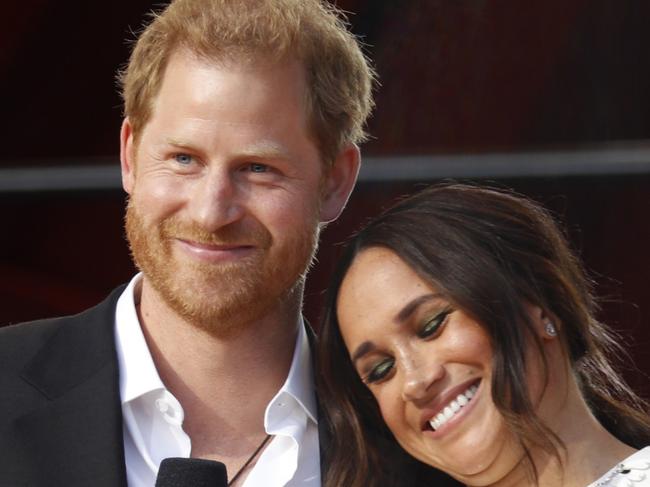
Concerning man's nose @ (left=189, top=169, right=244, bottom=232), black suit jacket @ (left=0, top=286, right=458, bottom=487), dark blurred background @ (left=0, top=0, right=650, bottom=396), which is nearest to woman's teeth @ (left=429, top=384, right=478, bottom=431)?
black suit jacket @ (left=0, top=286, right=458, bottom=487)

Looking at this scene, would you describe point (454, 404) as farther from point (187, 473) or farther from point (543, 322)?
point (187, 473)

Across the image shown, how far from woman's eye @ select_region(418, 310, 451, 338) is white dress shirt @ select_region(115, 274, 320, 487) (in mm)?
296

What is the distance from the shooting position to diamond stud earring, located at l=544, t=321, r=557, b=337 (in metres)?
2.11

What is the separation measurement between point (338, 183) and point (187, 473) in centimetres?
77

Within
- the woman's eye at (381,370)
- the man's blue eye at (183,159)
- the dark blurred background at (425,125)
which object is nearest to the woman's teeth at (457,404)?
the woman's eye at (381,370)

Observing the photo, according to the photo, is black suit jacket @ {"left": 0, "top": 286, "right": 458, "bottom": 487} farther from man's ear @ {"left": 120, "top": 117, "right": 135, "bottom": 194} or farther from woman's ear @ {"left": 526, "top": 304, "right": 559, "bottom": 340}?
woman's ear @ {"left": 526, "top": 304, "right": 559, "bottom": 340}

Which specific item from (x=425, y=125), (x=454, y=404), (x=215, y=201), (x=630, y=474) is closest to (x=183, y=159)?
(x=215, y=201)

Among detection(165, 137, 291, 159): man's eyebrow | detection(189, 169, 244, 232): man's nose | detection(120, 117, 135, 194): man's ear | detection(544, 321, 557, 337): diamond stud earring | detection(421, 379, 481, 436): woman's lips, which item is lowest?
detection(421, 379, 481, 436): woman's lips

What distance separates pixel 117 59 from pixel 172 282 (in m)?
1.33

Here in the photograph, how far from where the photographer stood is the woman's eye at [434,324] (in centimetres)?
208

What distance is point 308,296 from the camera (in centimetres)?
346

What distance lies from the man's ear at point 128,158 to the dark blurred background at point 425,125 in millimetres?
975

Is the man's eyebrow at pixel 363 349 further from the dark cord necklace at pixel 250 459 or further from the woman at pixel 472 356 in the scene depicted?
the dark cord necklace at pixel 250 459

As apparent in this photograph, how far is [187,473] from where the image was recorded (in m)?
1.75
